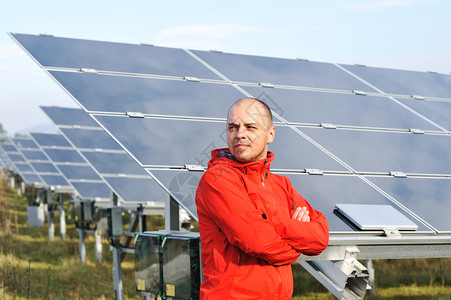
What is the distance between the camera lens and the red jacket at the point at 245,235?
3396 mm

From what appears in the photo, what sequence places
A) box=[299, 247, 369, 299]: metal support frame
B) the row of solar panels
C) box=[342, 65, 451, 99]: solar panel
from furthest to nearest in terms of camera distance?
the row of solar panels → box=[342, 65, 451, 99]: solar panel → box=[299, 247, 369, 299]: metal support frame

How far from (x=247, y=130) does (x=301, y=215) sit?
66cm

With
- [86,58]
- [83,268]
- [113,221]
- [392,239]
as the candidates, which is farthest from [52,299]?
[392,239]

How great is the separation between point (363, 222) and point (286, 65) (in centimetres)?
486

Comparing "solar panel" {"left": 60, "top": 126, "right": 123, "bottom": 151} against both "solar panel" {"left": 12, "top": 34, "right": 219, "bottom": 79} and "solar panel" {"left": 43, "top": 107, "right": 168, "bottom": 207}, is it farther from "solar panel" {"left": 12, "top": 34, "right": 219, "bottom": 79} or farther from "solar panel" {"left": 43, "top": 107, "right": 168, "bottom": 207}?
"solar panel" {"left": 12, "top": 34, "right": 219, "bottom": 79}

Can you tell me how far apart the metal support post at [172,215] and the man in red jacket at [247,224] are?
238 centimetres

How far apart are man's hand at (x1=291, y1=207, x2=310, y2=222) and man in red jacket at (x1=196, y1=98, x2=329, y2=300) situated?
4cm

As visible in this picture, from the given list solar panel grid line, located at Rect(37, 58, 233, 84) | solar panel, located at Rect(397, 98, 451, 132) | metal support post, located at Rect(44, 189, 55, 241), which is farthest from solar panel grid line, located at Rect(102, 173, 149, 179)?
metal support post, located at Rect(44, 189, 55, 241)

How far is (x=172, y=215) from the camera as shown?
6062mm

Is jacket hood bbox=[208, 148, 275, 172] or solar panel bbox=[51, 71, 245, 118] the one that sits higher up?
solar panel bbox=[51, 71, 245, 118]

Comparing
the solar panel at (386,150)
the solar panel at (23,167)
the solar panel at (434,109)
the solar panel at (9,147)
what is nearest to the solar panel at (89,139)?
the solar panel at (434,109)

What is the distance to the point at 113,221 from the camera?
10.7 meters

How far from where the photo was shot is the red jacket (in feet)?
11.1

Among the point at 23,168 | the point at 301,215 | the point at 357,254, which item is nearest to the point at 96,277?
the point at 357,254
